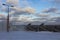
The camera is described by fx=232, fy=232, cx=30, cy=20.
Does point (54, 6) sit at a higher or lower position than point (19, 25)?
higher

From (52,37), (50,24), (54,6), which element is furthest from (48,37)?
(54,6)

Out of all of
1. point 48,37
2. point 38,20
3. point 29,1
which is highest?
point 29,1

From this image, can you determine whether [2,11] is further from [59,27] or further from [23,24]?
[59,27]

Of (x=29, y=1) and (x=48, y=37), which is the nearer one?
(x=48, y=37)

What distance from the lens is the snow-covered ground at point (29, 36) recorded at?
9.34 meters

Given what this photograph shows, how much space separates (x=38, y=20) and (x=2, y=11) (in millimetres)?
1637

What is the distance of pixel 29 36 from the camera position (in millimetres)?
9453

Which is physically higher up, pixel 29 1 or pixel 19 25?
pixel 29 1

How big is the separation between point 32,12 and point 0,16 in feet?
4.68

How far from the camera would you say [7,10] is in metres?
10.2

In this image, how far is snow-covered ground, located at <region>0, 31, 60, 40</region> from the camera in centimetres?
934

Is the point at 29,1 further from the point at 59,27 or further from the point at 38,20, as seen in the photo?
the point at 59,27

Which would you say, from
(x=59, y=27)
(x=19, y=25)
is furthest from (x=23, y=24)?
(x=59, y=27)

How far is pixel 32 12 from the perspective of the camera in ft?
33.9
